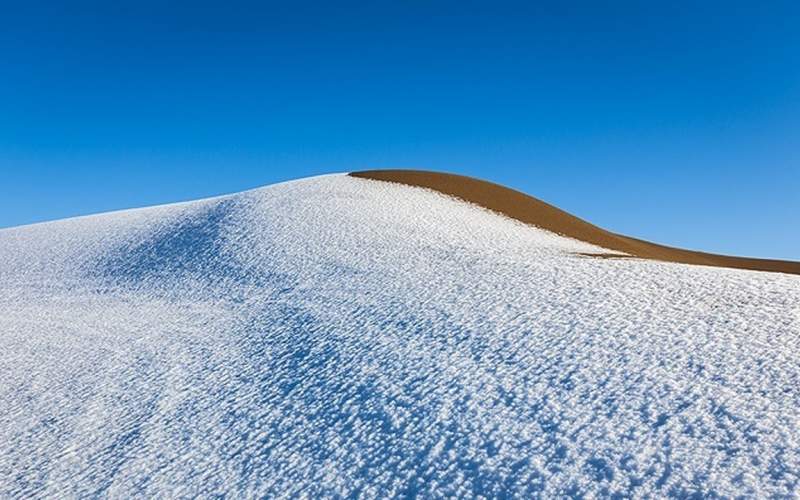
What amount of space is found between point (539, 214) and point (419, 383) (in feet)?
74.1

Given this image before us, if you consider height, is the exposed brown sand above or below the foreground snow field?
above

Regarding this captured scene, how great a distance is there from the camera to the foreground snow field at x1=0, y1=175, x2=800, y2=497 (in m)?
5.81

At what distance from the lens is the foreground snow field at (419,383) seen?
19.1 ft

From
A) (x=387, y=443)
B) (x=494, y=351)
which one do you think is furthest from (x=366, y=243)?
(x=387, y=443)

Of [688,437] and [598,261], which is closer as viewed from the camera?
[688,437]

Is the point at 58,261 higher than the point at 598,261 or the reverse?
the reverse

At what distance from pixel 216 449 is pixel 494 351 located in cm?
422

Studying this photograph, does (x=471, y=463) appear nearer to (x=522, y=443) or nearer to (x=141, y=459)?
(x=522, y=443)

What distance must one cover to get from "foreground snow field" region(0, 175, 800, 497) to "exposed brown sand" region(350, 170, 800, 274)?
1055 cm

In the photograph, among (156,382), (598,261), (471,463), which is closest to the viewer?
(471,463)

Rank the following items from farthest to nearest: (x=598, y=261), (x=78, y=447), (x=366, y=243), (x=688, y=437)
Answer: (x=366, y=243) < (x=598, y=261) < (x=78, y=447) < (x=688, y=437)

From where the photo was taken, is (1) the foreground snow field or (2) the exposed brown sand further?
(2) the exposed brown sand

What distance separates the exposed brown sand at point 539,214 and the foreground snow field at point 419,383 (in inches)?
415

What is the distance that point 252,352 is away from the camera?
430 inches
